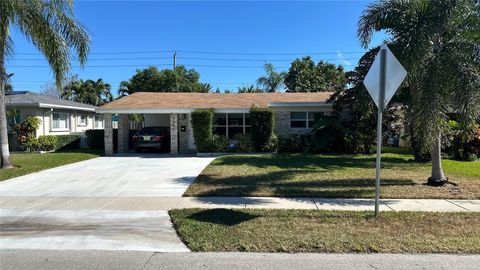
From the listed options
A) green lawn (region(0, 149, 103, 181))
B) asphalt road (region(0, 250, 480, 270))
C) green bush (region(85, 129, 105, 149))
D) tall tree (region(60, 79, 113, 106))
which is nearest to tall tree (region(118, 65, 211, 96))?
tall tree (region(60, 79, 113, 106))

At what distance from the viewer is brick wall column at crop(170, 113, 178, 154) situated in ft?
67.4

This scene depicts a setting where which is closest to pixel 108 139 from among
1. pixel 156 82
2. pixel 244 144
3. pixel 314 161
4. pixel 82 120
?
pixel 244 144

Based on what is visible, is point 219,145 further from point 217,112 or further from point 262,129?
point 262,129

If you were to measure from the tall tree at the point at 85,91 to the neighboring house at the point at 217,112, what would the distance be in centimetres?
2815

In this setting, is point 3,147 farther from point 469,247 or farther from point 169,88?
point 169,88

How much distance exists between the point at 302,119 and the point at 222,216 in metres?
14.4

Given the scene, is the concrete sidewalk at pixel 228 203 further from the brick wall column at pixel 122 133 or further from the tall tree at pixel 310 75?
the tall tree at pixel 310 75

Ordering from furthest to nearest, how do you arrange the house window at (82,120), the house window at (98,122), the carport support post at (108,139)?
the house window at (98,122)
the house window at (82,120)
the carport support post at (108,139)

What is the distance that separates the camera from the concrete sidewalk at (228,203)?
841 cm

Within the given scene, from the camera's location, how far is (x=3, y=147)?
14430mm

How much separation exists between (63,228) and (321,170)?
897 cm

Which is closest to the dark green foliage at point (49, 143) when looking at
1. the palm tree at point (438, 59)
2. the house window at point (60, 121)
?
the house window at point (60, 121)

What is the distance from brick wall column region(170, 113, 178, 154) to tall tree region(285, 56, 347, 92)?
22.0 metres

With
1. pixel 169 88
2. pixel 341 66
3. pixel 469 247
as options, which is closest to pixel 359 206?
A: pixel 469 247
